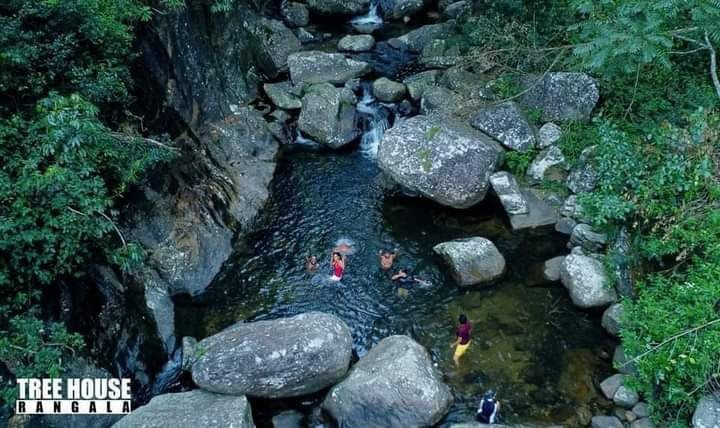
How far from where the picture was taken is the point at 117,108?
11.7 meters

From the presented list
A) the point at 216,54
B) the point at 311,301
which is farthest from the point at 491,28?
the point at 311,301

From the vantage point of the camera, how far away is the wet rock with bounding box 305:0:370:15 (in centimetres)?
2259

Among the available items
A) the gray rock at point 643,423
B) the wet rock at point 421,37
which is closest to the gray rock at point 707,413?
the gray rock at point 643,423

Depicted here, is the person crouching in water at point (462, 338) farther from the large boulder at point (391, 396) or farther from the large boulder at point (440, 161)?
the large boulder at point (440, 161)

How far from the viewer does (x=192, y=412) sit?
882 cm

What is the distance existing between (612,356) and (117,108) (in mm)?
11187

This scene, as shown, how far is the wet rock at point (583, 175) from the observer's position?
45.6 ft

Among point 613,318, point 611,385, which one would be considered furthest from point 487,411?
point 613,318

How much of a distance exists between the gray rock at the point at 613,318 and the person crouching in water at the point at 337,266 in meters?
5.59

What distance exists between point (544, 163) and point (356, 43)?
9.38 metres

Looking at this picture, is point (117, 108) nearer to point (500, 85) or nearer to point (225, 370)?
point (225, 370)

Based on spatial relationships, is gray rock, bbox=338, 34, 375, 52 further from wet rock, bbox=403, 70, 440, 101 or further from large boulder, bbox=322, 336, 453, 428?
large boulder, bbox=322, 336, 453, 428

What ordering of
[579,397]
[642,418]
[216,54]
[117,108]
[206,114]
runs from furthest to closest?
[216,54] < [206,114] < [117,108] < [579,397] < [642,418]

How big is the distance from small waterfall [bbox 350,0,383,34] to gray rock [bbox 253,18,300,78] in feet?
10.4
